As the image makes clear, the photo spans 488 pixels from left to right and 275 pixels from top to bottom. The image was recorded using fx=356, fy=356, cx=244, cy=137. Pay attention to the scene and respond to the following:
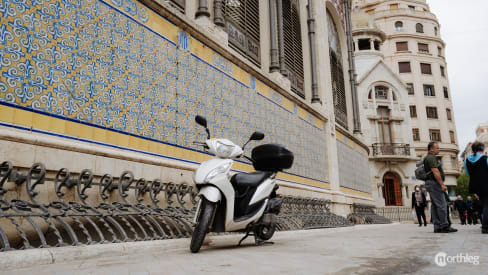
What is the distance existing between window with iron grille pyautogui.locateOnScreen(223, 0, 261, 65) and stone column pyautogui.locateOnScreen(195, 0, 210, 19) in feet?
3.45

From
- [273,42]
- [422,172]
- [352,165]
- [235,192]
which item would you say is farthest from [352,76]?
[235,192]

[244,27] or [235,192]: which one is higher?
[244,27]

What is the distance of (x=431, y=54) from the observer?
42.0 meters

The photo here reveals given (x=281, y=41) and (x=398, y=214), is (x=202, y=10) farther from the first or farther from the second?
(x=398, y=214)

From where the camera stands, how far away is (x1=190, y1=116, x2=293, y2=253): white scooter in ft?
11.8

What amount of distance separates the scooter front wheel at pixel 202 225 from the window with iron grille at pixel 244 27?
5373 millimetres

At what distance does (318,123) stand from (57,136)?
9827 mm

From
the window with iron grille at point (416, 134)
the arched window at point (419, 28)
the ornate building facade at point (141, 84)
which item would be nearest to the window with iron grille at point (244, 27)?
the ornate building facade at point (141, 84)

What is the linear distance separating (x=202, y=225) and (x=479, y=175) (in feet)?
16.1

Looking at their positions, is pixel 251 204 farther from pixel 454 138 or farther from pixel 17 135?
pixel 454 138

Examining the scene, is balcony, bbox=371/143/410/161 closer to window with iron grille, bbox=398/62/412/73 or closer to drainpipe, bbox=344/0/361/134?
drainpipe, bbox=344/0/361/134

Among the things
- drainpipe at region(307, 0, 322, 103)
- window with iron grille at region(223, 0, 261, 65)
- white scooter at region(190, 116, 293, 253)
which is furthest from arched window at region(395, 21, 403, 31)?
white scooter at region(190, 116, 293, 253)

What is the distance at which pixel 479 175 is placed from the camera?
5844 millimetres

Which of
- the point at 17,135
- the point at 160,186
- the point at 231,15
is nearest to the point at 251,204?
the point at 160,186
